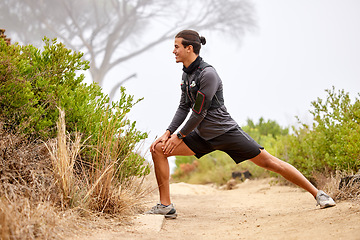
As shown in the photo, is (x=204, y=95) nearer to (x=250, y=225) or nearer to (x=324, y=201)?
(x=250, y=225)

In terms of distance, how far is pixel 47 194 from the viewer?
9.14ft

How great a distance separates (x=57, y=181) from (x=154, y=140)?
3.97ft

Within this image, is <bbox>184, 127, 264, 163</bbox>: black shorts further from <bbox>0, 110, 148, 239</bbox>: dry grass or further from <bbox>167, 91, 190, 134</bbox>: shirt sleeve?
<bbox>0, 110, 148, 239</bbox>: dry grass

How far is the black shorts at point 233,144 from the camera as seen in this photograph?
3.73 m

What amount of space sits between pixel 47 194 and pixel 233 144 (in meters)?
1.77

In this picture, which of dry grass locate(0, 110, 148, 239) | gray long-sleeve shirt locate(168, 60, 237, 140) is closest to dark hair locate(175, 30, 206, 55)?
gray long-sleeve shirt locate(168, 60, 237, 140)

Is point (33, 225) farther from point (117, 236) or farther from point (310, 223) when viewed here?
point (310, 223)

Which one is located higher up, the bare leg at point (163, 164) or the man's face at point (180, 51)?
the man's face at point (180, 51)

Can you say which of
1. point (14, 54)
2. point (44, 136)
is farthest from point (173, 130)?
point (14, 54)

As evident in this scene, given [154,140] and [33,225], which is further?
[154,140]

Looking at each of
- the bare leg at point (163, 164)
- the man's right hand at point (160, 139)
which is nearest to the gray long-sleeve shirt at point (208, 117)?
the man's right hand at point (160, 139)

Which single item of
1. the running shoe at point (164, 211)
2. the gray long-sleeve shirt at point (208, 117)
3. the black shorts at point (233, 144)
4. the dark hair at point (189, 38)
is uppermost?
the dark hair at point (189, 38)

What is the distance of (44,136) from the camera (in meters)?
3.69

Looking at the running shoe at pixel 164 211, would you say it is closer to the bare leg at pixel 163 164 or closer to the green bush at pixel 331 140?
the bare leg at pixel 163 164
